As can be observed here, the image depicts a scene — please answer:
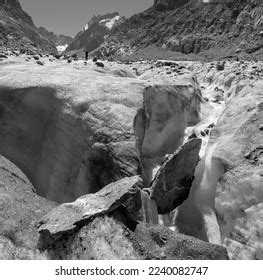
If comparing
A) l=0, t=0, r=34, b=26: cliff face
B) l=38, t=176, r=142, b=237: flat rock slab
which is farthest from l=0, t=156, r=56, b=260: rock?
l=0, t=0, r=34, b=26: cliff face

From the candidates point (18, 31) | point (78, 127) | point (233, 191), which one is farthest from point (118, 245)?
point (18, 31)

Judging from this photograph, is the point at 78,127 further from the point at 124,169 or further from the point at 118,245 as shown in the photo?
the point at 118,245

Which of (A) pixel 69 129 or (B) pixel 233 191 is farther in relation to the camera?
(A) pixel 69 129

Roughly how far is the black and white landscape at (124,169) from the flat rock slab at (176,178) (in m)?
0.06

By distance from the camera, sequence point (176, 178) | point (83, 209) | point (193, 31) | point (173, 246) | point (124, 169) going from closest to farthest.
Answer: point (83, 209) < point (173, 246) < point (124, 169) < point (176, 178) < point (193, 31)

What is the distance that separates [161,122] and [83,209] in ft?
38.6

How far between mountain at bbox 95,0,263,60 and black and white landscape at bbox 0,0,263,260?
62.7 m

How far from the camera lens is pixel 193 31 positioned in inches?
4948

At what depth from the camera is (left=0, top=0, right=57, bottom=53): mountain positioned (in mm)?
115769

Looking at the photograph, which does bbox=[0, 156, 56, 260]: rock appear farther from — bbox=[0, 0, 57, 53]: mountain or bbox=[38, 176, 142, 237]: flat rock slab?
bbox=[0, 0, 57, 53]: mountain

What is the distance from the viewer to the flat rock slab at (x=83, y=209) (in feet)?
38.4

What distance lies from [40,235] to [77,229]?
1.26 meters

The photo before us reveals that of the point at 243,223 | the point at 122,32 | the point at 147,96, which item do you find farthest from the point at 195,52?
the point at 243,223

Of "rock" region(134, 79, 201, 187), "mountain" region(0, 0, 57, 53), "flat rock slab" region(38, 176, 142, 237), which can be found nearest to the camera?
"flat rock slab" region(38, 176, 142, 237)
